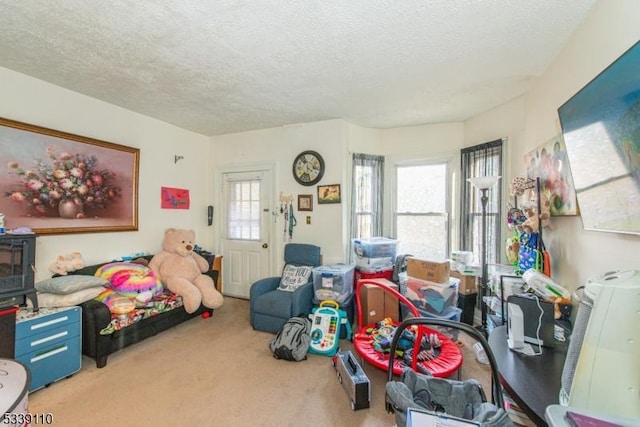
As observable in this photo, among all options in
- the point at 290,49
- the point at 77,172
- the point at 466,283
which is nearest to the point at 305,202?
the point at 290,49

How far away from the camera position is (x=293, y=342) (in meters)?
2.64

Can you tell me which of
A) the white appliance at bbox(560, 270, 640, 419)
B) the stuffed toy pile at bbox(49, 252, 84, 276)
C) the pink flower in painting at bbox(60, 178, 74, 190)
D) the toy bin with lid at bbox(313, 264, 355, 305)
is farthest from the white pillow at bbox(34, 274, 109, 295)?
the white appliance at bbox(560, 270, 640, 419)

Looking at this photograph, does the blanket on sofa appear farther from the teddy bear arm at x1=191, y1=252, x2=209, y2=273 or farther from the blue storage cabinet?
the teddy bear arm at x1=191, y1=252, x2=209, y2=273

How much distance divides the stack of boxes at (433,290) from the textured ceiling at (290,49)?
1.81 m

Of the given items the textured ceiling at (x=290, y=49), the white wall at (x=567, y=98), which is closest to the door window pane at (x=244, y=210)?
the textured ceiling at (x=290, y=49)

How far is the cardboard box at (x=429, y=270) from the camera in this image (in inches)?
116

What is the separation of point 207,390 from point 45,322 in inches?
52.5

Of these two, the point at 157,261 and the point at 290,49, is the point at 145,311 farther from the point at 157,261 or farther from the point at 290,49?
the point at 290,49

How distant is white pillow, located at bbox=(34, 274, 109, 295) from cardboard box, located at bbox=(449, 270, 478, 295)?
3.70m

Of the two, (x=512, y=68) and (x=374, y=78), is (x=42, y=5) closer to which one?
(x=374, y=78)

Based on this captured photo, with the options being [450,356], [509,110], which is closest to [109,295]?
[450,356]

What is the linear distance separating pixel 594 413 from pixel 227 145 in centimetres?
458

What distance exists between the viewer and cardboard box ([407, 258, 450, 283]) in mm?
2953

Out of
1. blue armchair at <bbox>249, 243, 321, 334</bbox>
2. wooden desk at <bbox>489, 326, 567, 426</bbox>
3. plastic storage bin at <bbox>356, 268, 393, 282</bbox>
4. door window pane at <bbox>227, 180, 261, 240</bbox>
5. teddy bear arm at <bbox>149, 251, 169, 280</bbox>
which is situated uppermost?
door window pane at <bbox>227, 180, 261, 240</bbox>
